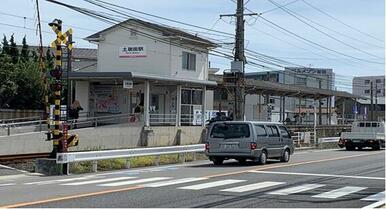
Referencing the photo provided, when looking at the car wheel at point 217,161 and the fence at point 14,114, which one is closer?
the car wheel at point 217,161

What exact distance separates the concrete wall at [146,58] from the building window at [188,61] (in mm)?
319

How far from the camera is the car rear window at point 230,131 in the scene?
21828 millimetres

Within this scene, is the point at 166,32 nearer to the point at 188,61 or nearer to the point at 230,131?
the point at 188,61

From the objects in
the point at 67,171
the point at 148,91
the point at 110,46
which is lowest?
the point at 67,171

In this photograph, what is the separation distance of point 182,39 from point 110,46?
6.00 metres

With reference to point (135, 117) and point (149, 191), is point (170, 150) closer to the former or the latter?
point (149, 191)

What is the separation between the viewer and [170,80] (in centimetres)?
3981

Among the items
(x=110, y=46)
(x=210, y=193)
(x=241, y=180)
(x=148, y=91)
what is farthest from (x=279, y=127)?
(x=110, y=46)

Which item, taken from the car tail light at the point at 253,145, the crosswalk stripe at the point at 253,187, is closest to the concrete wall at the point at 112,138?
the car tail light at the point at 253,145

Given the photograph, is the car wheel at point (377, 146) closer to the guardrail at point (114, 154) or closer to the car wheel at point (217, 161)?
the guardrail at point (114, 154)

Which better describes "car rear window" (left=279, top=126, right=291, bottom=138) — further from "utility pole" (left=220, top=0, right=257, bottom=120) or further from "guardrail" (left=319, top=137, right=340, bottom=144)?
"guardrail" (left=319, top=137, right=340, bottom=144)

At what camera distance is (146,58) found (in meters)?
44.8

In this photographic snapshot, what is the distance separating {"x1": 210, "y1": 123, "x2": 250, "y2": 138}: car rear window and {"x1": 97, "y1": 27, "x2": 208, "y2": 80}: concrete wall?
21.5 m

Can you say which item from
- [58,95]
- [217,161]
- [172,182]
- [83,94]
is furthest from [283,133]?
[83,94]
